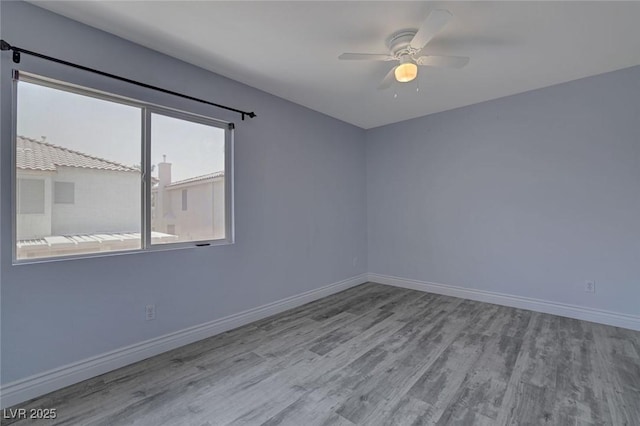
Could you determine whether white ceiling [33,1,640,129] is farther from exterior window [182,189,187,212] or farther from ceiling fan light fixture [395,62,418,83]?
exterior window [182,189,187,212]

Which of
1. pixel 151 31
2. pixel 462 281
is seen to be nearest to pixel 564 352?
pixel 462 281

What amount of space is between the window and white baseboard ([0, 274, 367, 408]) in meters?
0.79

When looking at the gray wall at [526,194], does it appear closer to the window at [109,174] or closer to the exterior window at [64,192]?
the window at [109,174]

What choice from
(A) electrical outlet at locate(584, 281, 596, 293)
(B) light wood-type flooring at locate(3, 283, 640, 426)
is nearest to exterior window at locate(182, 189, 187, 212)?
(B) light wood-type flooring at locate(3, 283, 640, 426)

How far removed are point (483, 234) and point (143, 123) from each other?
13.2ft

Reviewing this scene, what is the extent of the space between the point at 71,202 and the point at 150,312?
1035 millimetres

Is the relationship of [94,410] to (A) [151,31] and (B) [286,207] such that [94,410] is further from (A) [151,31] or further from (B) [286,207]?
(A) [151,31]

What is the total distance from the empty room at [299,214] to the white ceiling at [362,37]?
2cm

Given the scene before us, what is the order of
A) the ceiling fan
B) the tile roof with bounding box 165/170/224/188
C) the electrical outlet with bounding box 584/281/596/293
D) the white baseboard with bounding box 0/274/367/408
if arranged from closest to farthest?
the white baseboard with bounding box 0/274/367/408 → the ceiling fan → the tile roof with bounding box 165/170/224/188 → the electrical outlet with bounding box 584/281/596/293

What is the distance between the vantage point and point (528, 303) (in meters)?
3.34

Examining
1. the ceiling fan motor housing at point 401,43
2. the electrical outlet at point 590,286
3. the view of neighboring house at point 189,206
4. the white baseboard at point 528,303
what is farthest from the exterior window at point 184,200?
the electrical outlet at point 590,286

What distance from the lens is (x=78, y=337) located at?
1990 mm

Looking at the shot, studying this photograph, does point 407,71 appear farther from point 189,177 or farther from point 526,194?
point 526,194

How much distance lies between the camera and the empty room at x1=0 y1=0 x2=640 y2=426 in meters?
1.81
